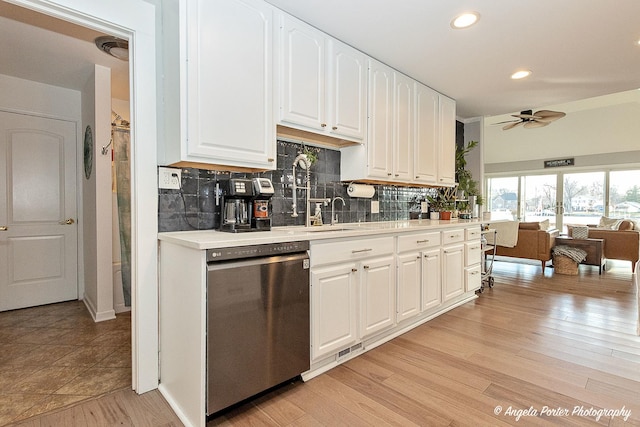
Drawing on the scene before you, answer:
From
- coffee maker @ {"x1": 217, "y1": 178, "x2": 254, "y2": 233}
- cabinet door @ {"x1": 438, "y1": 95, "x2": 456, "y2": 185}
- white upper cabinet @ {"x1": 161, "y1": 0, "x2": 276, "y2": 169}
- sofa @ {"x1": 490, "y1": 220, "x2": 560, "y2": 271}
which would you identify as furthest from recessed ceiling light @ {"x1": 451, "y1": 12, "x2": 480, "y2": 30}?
sofa @ {"x1": 490, "y1": 220, "x2": 560, "y2": 271}

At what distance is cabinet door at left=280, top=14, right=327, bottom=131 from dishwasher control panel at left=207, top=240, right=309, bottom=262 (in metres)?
0.92

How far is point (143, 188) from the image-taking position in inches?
75.3

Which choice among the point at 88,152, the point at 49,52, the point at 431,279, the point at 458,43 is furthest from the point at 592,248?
the point at 49,52

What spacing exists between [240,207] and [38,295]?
3.17 meters

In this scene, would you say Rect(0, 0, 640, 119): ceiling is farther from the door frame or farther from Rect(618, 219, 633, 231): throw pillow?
Rect(618, 219, 633, 231): throw pillow

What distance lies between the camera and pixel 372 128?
9.61ft

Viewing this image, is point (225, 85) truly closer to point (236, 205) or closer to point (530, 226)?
point (236, 205)

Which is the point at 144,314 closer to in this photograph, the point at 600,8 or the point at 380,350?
the point at 380,350

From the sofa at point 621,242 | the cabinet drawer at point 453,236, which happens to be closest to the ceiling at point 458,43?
the cabinet drawer at point 453,236

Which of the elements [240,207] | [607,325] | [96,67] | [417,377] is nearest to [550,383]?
[417,377]

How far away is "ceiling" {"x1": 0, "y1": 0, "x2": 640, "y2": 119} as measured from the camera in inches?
88.1

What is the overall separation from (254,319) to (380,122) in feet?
6.94

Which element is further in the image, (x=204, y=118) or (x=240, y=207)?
(x=240, y=207)

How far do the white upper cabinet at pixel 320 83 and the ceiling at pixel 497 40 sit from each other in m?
0.10
